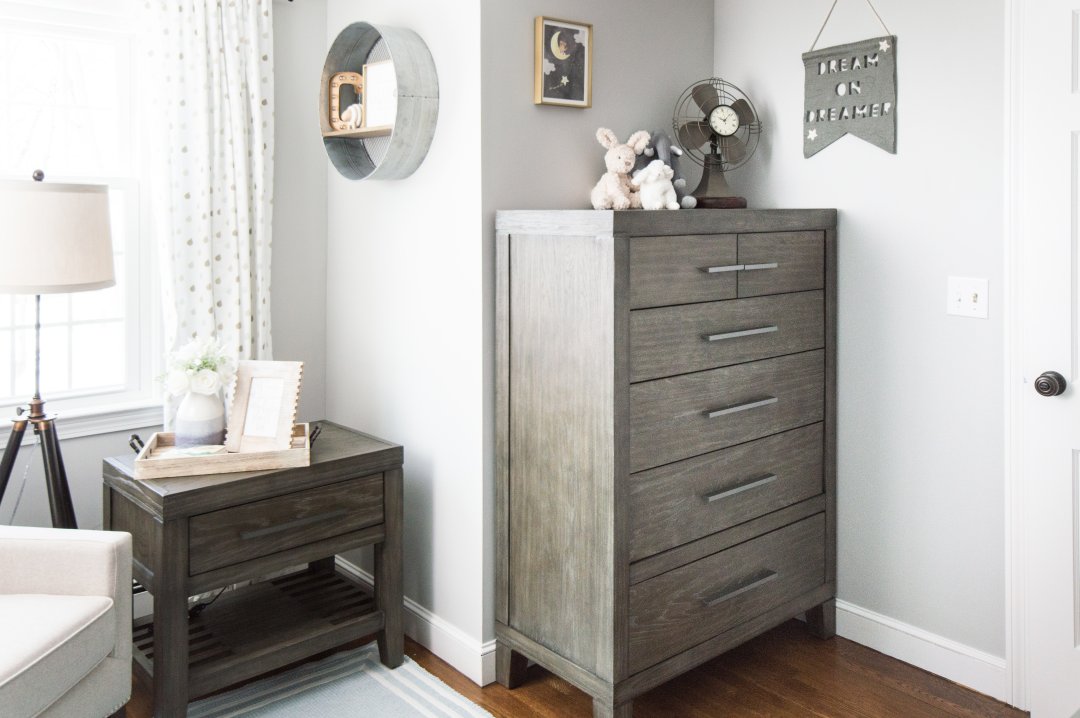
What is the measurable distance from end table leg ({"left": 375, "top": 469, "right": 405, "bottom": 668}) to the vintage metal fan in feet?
4.16

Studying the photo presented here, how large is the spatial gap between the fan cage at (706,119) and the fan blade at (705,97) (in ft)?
0.04

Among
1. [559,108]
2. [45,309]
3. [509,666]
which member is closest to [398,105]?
[559,108]

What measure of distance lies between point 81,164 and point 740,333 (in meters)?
2.04

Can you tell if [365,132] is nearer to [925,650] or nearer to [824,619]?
[824,619]

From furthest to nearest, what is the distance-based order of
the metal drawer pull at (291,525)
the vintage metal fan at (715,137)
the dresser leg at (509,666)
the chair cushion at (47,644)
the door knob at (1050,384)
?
the vintage metal fan at (715,137) → the dresser leg at (509,666) → the metal drawer pull at (291,525) → the door knob at (1050,384) → the chair cushion at (47,644)

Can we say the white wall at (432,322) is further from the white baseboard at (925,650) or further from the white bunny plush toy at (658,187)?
the white baseboard at (925,650)

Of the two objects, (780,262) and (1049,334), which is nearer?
(1049,334)

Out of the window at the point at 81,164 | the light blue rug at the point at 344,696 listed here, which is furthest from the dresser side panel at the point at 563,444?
the window at the point at 81,164

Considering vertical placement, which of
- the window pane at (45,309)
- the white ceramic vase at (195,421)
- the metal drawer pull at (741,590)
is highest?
the window pane at (45,309)

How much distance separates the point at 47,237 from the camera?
221 centimetres

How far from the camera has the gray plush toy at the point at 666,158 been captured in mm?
2656

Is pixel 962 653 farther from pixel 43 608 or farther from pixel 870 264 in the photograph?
pixel 43 608

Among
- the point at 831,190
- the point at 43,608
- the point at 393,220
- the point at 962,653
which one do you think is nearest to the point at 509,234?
the point at 393,220

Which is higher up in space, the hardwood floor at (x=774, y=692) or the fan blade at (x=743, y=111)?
the fan blade at (x=743, y=111)
